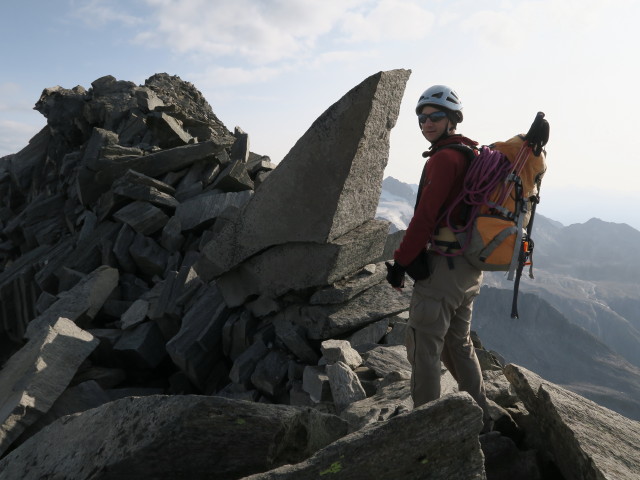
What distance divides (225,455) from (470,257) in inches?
135

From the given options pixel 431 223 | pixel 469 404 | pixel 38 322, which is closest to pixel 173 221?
pixel 38 322

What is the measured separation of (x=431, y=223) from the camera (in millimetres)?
5480

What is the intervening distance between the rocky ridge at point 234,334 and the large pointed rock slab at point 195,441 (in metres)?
0.02

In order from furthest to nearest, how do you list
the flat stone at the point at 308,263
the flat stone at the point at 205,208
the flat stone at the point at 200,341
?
the flat stone at the point at 205,208 < the flat stone at the point at 200,341 < the flat stone at the point at 308,263

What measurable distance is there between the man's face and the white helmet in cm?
7

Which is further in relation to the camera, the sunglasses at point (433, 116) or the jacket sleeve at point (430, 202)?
the sunglasses at point (433, 116)

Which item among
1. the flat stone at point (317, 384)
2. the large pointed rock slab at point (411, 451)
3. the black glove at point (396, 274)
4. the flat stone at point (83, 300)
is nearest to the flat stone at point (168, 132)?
the flat stone at point (83, 300)

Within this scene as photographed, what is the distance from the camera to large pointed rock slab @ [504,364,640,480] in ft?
15.7

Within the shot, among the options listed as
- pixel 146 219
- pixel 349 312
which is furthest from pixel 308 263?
pixel 146 219

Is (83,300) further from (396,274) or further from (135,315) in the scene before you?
(396,274)

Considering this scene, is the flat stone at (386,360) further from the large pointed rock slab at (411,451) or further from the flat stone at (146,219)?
the flat stone at (146,219)

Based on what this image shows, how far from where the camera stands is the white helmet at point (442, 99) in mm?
5801

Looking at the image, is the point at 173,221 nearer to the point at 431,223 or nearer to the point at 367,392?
the point at 367,392

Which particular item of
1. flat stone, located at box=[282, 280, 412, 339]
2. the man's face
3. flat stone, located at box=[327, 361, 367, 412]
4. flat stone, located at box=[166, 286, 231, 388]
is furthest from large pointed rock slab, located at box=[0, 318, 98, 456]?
the man's face
